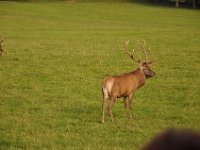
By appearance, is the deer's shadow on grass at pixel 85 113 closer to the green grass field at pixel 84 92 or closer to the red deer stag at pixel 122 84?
the green grass field at pixel 84 92

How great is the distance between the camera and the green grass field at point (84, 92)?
28.6ft

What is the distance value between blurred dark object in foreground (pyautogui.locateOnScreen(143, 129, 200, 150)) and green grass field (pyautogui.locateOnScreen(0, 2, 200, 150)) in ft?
22.8

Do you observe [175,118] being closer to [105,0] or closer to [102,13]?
[102,13]

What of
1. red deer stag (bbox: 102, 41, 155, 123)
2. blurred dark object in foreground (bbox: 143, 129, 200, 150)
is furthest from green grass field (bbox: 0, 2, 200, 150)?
blurred dark object in foreground (bbox: 143, 129, 200, 150)

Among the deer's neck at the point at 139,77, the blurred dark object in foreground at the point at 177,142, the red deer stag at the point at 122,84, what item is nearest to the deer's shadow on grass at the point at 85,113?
the red deer stag at the point at 122,84

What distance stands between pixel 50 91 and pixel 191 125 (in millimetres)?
5181

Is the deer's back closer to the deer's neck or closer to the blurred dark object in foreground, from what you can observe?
the deer's neck

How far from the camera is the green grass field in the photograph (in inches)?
343

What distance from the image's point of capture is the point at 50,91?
45.0 ft

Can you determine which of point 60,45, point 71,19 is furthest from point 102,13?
point 60,45

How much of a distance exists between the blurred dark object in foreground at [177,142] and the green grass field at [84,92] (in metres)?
6.94

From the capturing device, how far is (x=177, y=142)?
0.94 meters

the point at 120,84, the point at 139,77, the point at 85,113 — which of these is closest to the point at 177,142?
the point at 120,84

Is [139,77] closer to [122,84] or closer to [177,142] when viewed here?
[122,84]
